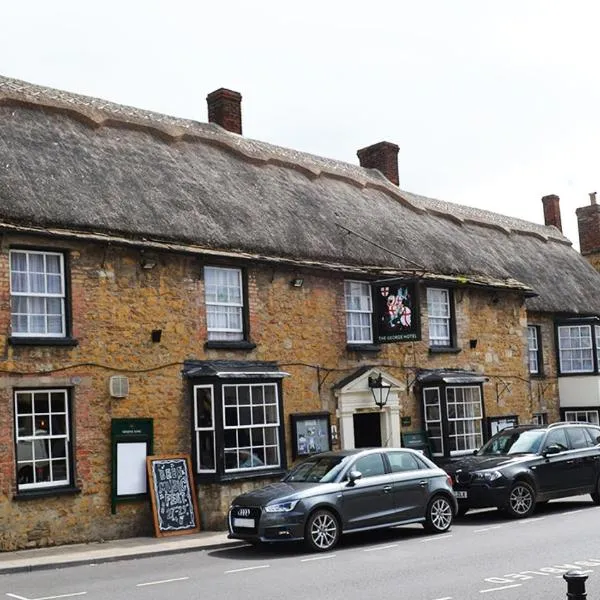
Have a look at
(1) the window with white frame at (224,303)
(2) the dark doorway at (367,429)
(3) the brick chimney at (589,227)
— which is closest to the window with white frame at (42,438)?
(1) the window with white frame at (224,303)

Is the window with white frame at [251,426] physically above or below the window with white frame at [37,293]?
below

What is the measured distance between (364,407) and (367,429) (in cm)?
132

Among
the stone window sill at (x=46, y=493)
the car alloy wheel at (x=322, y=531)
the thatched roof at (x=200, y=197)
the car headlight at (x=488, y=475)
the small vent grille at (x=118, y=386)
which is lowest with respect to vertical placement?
the car alloy wheel at (x=322, y=531)

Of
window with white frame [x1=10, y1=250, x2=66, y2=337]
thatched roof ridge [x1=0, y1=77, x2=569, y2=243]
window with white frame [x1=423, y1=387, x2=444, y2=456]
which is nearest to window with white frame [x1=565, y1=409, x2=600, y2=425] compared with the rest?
thatched roof ridge [x1=0, y1=77, x2=569, y2=243]

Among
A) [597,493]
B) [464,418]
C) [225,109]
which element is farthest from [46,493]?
[225,109]

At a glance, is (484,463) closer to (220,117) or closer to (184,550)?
(184,550)

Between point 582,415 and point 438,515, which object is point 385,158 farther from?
point 438,515

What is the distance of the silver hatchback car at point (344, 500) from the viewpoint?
13203 millimetres

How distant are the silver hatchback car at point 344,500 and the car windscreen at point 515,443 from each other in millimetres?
2818

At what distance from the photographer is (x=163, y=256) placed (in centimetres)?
1689

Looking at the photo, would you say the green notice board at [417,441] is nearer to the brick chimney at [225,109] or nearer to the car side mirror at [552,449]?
the car side mirror at [552,449]

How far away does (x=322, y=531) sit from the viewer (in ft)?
43.9

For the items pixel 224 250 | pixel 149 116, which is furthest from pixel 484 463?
pixel 149 116

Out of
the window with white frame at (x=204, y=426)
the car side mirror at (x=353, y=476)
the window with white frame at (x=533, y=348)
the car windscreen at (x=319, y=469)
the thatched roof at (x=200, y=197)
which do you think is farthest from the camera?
the window with white frame at (x=533, y=348)
